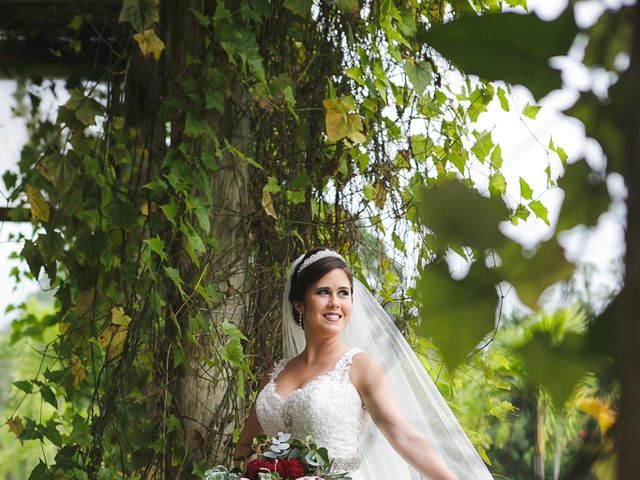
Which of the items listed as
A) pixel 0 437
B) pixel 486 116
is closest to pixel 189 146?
pixel 486 116

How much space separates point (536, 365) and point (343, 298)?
286 centimetres

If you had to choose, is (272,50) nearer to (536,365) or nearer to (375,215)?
(375,215)

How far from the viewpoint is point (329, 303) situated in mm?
3139

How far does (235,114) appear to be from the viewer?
10.8ft

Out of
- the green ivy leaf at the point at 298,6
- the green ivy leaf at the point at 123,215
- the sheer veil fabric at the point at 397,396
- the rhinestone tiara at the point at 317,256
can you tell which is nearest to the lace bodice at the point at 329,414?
the sheer veil fabric at the point at 397,396

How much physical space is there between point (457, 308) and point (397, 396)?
294cm

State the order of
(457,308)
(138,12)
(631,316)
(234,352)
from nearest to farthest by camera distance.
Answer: (631,316) < (457,308) < (138,12) < (234,352)

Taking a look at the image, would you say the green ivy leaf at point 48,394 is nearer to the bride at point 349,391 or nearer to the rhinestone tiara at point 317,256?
the bride at point 349,391

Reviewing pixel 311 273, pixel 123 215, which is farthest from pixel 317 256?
pixel 123 215

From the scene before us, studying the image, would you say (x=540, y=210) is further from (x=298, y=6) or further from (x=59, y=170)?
(x=59, y=170)

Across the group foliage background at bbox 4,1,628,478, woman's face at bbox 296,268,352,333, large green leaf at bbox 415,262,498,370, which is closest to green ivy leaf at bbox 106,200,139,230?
foliage background at bbox 4,1,628,478

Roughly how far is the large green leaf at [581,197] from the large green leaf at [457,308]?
0.11 ft

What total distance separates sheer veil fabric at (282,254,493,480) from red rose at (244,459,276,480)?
1.94 ft

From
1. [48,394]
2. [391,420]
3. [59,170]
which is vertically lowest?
[391,420]
